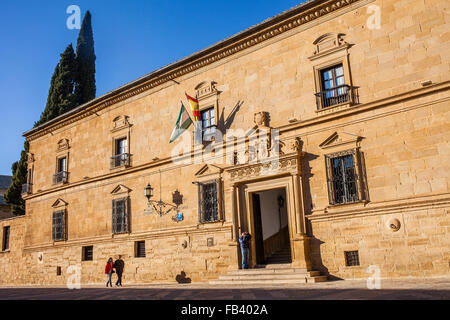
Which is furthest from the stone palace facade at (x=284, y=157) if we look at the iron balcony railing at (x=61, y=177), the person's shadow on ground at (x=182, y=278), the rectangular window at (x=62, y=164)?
the rectangular window at (x=62, y=164)

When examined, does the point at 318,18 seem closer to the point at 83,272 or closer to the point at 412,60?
the point at 412,60

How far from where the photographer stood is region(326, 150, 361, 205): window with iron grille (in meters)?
12.7

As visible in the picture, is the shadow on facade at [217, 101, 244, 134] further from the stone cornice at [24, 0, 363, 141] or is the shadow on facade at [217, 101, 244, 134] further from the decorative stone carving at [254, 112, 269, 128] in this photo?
the stone cornice at [24, 0, 363, 141]

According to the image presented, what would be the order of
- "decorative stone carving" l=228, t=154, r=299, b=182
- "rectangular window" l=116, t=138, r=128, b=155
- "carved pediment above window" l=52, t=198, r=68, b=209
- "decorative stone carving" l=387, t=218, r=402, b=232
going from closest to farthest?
"decorative stone carving" l=387, t=218, r=402, b=232 → "decorative stone carving" l=228, t=154, r=299, b=182 → "rectangular window" l=116, t=138, r=128, b=155 → "carved pediment above window" l=52, t=198, r=68, b=209

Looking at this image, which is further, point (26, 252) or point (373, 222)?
point (26, 252)

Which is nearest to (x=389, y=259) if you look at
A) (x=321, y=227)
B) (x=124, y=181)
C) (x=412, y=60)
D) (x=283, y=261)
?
(x=321, y=227)

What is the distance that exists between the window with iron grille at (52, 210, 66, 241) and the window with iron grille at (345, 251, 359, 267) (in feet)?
51.1

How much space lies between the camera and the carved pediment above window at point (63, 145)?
23375 mm

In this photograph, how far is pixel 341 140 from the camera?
13.1m

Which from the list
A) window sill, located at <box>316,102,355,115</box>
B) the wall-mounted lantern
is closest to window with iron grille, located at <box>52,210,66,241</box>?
the wall-mounted lantern

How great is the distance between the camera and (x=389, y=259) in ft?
38.2

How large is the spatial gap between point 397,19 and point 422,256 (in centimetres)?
711

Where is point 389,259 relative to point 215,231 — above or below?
below
